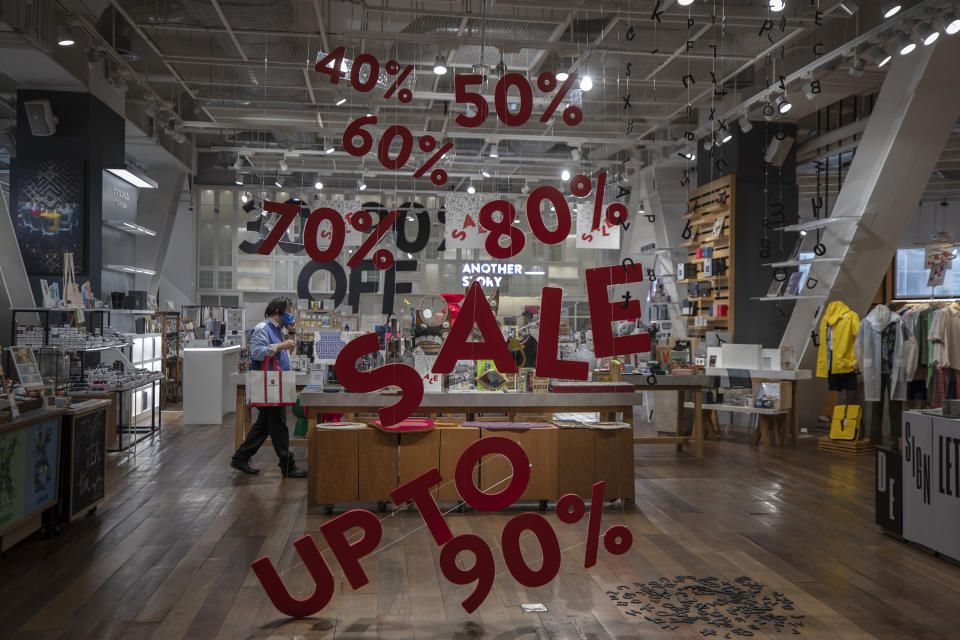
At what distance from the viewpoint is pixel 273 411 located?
6.35 metres

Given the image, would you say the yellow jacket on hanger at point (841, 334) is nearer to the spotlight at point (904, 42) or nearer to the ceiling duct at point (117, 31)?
the spotlight at point (904, 42)

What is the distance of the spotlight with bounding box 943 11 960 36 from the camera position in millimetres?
5824

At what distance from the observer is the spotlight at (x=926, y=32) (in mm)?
6176

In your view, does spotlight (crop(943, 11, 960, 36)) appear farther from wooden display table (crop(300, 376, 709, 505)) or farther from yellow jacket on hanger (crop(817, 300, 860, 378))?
wooden display table (crop(300, 376, 709, 505))

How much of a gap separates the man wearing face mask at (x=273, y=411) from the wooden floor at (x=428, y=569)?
0.18 metres

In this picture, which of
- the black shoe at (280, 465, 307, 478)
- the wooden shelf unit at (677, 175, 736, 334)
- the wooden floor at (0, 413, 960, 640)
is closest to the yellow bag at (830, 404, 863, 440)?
the wooden floor at (0, 413, 960, 640)

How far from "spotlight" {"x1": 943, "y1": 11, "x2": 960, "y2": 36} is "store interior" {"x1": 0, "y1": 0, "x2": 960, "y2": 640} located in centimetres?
2

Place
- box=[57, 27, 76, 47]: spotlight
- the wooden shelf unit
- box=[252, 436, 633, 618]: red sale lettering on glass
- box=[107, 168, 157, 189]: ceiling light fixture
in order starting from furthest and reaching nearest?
the wooden shelf unit → box=[107, 168, 157, 189]: ceiling light fixture → box=[57, 27, 76, 47]: spotlight → box=[252, 436, 633, 618]: red sale lettering on glass

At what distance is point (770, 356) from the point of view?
881 cm

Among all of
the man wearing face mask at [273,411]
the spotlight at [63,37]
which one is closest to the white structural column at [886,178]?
the man wearing face mask at [273,411]

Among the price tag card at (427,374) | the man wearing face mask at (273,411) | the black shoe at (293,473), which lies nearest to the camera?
the price tag card at (427,374)

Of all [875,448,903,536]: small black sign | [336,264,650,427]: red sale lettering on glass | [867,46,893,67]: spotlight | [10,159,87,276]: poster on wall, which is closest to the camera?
[336,264,650,427]: red sale lettering on glass

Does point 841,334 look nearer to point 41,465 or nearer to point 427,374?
point 427,374

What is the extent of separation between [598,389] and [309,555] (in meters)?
3.16
